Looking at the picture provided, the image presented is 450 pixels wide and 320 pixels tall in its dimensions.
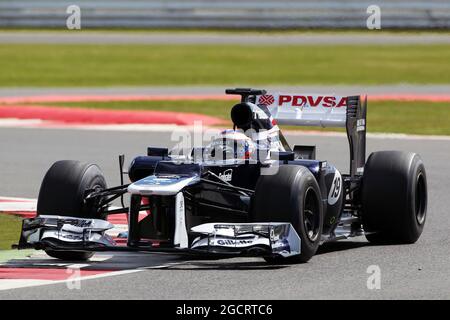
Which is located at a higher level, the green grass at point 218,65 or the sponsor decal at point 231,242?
the green grass at point 218,65

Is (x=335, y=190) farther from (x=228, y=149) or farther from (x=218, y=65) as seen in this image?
(x=218, y=65)

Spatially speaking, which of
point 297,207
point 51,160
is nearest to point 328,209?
point 297,207

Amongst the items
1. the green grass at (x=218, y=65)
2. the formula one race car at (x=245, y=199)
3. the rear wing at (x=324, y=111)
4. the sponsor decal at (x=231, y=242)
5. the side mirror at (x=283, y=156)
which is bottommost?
the sponsor decal at (x=231, y=242)

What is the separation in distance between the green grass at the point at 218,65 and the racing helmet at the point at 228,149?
794 inches

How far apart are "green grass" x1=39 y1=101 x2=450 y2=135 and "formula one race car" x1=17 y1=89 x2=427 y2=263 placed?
10.6 meters

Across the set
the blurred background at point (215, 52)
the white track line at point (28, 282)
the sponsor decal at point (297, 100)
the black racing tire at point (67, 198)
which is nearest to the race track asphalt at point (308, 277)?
the white track line at point (28, 282)

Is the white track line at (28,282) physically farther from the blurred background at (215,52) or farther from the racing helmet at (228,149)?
the blurred background at (215,52)

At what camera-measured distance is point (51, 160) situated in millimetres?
17781

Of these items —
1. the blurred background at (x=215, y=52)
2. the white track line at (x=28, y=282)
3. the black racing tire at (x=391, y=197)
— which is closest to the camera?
the white track line at (x=28, y=282)

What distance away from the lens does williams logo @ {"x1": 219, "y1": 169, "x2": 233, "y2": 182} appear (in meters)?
10.4

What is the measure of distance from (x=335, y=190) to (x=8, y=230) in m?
3.14

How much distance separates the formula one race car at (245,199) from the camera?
31.2 feet
